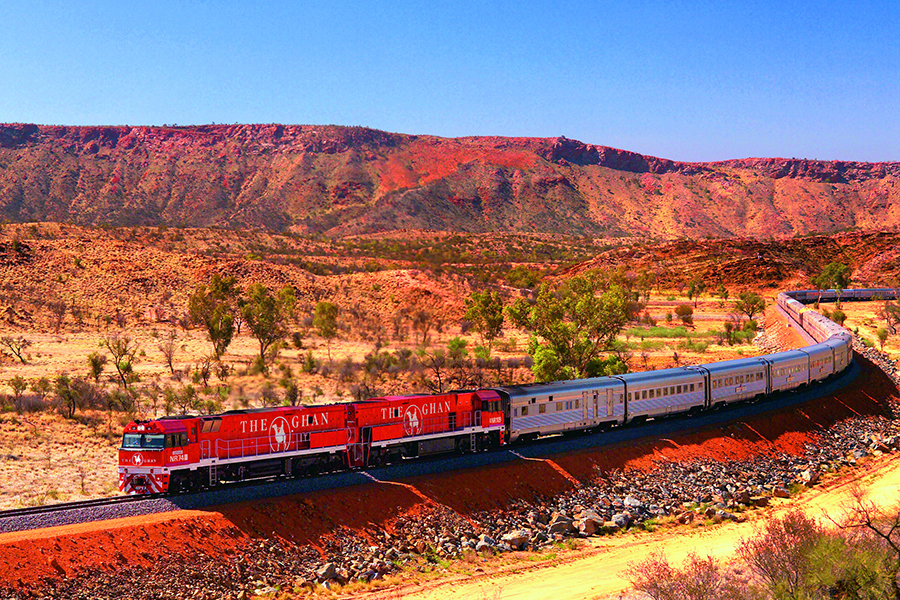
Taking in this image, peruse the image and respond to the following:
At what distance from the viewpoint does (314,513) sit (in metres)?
24.5

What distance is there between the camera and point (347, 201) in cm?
18050

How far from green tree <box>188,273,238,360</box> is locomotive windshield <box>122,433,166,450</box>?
109 ft

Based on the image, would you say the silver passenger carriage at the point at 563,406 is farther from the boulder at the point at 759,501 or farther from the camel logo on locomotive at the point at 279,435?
the camel logo on locomotive at the point at 279,435

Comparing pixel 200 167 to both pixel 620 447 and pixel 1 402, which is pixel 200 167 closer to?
pixel 1 402

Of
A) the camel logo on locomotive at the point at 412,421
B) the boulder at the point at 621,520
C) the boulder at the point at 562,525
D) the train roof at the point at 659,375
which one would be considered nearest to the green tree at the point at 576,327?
the train roof at the point at 659,375

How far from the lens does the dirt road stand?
22.3 metres

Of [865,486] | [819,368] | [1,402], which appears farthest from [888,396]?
[1,402]

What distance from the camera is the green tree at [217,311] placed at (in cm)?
5650

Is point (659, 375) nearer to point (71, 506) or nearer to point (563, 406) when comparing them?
point (563, 406)

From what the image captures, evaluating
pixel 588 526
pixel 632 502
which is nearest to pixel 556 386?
pixel 632 502

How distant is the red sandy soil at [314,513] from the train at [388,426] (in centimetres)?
147

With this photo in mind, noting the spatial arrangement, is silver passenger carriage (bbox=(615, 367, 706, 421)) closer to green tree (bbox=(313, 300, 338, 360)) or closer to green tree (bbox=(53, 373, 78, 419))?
green tree (bbox=(53, 373, 78, 419))

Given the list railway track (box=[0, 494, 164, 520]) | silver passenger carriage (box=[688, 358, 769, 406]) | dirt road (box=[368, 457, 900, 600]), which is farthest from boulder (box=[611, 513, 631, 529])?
railway track (box=[0, 494, 164, 520])

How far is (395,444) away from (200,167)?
588 feet
